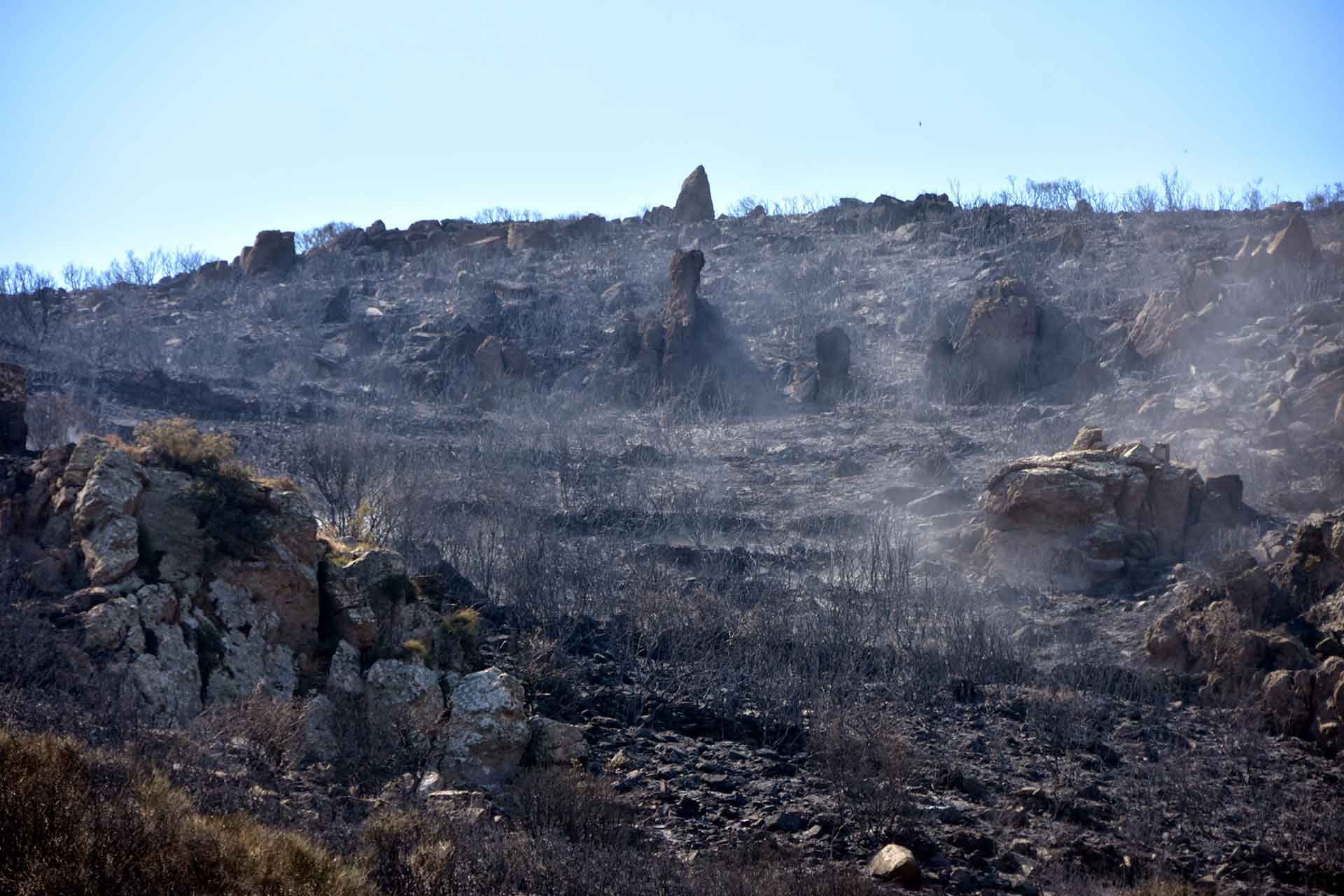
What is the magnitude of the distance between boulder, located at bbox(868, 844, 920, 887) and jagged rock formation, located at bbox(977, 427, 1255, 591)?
45.9 ft

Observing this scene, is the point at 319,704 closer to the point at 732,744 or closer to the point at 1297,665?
the point at 732,744

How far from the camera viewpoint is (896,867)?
12.4 m

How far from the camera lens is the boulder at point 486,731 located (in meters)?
13.5

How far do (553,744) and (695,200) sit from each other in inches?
1998

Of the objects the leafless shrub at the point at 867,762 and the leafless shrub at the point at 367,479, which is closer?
the leafless shrub at the point at 867,762

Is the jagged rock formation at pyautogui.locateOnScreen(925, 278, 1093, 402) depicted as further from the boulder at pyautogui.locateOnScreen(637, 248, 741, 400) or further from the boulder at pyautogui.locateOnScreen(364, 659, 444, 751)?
the boulder at pyautogui.locateOnScreen(364, 659, 444, 751)

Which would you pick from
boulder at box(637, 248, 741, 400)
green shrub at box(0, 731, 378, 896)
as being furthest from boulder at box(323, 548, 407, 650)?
boulder at box(637, 248, 741, 400)

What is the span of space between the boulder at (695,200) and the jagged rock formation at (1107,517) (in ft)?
124

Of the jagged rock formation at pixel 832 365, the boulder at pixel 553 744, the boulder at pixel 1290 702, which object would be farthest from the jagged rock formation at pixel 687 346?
the boulder at pixel 553 744

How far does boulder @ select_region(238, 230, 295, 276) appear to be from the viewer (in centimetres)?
5806

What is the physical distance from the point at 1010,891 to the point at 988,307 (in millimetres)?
30991

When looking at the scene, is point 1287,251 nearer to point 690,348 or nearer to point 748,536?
point 690,348

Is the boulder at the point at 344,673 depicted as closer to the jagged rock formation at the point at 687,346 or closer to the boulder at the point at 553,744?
the boulder at the point at 553,744

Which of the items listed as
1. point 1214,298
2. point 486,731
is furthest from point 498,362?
point 486,731
